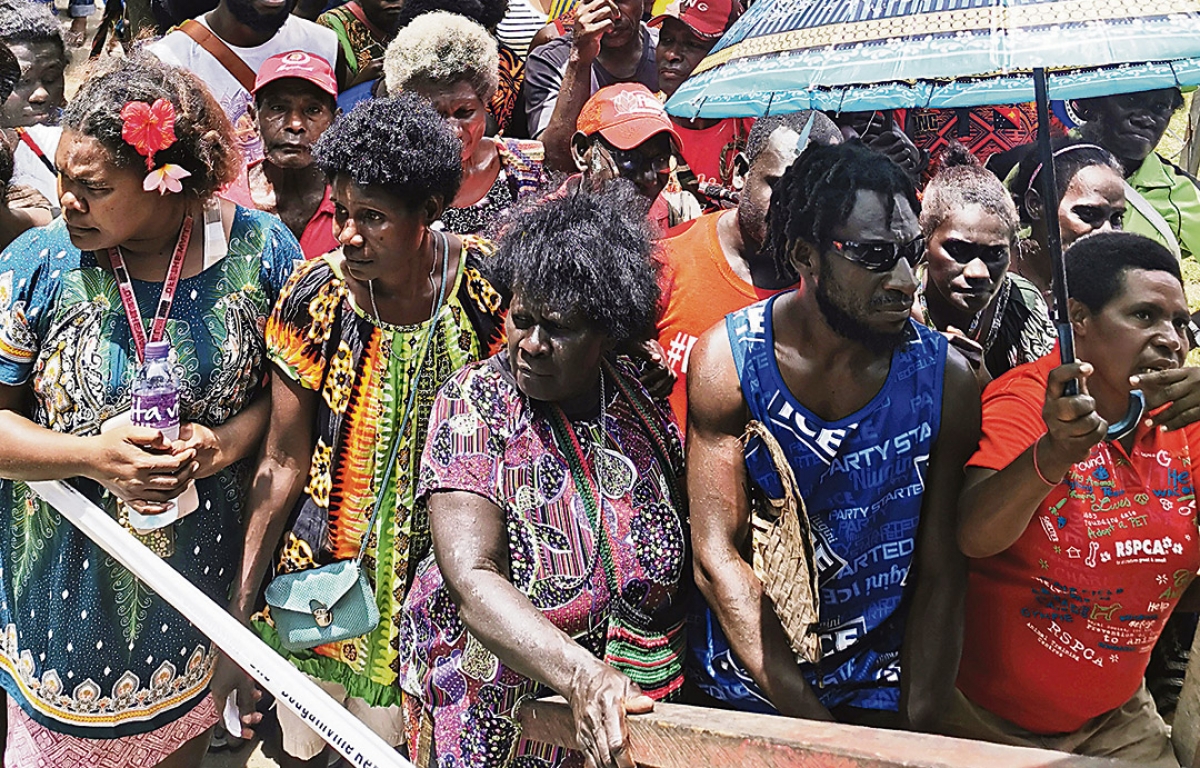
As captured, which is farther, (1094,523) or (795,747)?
(1094,523)

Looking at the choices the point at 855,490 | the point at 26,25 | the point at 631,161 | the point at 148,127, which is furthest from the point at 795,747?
the point at 26,25

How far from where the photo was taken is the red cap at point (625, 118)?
3844 mm

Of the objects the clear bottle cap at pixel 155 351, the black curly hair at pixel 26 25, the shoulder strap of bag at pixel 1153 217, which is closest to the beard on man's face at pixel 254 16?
the black curly hair at pixel 26 25

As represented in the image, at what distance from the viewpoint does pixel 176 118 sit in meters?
2.92

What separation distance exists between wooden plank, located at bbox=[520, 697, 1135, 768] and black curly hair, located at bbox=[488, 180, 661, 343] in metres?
0.82

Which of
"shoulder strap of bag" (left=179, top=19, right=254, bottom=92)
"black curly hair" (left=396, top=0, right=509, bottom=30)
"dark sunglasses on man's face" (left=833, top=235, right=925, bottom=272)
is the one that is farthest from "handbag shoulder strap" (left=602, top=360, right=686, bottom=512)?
"shoulder strap of bag" (left=179, top=19, right=254, bottom=92)

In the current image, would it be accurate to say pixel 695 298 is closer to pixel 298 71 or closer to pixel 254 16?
pixel 298 71

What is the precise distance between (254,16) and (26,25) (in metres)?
0.97

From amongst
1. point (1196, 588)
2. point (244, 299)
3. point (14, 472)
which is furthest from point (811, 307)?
point (14, 472)

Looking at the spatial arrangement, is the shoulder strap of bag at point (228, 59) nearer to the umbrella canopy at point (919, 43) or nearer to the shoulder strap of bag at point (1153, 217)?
the umbrella canopy at point (919, 43)

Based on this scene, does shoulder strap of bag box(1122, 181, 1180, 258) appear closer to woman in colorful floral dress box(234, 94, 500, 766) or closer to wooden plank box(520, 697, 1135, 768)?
woman in colorful floral dress box(234, 94, 500, 766)

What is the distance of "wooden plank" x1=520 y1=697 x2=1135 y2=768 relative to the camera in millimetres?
2072

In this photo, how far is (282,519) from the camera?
3.15 m

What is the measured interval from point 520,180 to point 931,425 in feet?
5.93
